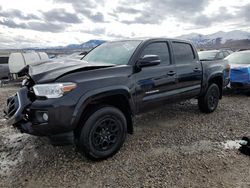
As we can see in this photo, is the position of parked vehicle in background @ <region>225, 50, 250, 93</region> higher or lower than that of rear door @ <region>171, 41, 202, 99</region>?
lower

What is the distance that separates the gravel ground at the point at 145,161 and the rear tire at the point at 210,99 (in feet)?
2.52

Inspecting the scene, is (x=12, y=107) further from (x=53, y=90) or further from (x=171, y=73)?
(x=171, y=73)

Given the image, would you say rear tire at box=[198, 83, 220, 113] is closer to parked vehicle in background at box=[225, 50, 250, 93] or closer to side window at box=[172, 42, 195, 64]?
side window at box=[172, 42, 195, 64]

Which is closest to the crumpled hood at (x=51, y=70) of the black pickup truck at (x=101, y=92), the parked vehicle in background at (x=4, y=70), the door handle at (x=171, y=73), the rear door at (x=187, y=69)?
the black pickup truck at (x=101, y=92)

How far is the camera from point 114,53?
14.0 feet

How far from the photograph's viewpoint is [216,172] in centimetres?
322

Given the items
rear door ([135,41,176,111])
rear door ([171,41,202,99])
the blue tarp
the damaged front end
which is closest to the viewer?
the damaged front end

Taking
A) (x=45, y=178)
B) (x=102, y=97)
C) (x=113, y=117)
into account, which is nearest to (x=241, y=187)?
(x=113, y=117)

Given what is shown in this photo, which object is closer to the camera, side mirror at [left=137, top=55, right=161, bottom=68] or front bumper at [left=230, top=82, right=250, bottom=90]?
side mirror at [left=137, top=55, right=161, bottom=68]

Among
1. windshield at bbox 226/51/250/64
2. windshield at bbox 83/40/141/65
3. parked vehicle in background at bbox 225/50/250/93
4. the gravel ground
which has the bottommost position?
the gravel ground

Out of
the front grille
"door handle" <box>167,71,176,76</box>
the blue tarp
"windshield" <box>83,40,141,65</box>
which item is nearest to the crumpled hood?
the front grille

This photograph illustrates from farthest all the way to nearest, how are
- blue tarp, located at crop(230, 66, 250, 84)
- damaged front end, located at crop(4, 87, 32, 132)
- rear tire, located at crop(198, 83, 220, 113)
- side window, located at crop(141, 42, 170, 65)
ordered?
1. blue tarp, located at crop(230, 66, 250, 84)
2. rear tire, located at crop(198, 83, 220, 113)
3. side window, located at crop(141, 42, 170, 65)
4. damaged front end, located at crop(4, 87, 32, 132)

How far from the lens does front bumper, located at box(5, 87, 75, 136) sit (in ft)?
9.66

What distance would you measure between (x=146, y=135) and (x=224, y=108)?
10.1 ft
